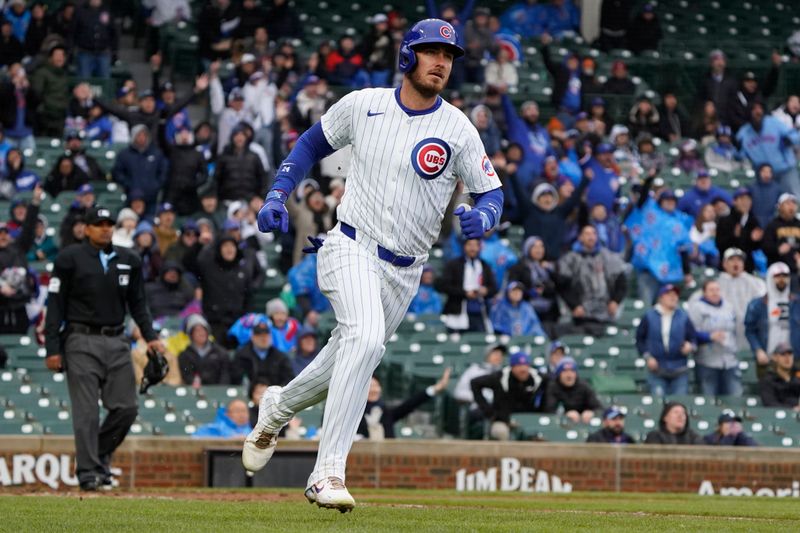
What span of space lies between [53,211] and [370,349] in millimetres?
10538

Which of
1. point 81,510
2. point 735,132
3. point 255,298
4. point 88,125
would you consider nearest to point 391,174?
point 81,510

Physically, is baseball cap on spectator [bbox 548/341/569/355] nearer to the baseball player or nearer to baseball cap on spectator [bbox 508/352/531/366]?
baseball cap on spectator [bbox 508/352/531/366]

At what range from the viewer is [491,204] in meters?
7.06

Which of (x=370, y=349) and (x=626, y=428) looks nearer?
(x=370, y=349)

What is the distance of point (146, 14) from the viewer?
20969 mm

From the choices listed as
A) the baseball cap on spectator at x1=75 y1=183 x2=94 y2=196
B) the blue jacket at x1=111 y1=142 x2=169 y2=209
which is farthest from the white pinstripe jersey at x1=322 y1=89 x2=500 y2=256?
the blue jacket at x1=111 y1=142 x2=169 y2=209

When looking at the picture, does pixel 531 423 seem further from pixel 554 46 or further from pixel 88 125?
pixel 554 46

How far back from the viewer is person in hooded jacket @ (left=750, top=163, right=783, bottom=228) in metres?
18.3

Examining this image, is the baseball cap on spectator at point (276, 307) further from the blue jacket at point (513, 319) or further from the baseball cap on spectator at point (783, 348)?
the baseball cap on spectator at point (783, 348)

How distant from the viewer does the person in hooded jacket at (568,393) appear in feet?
46.3

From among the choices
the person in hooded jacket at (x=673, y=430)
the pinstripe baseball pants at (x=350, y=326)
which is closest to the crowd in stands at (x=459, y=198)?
the person in hooded jacket at (x=673, y=430)

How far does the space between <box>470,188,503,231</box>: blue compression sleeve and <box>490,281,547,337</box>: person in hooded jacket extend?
8.37 m

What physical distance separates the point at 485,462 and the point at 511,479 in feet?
0.82

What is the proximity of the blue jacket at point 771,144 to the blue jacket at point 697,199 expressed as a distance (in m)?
1.25
